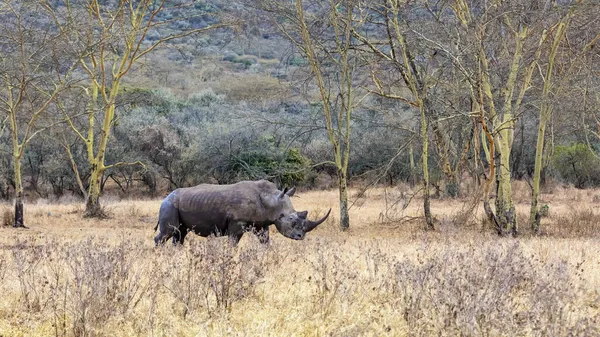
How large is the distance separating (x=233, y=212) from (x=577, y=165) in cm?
3027

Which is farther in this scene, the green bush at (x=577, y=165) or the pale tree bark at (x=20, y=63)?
the green bush at (x=577, y=165)

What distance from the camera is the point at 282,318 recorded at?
18.4 ft

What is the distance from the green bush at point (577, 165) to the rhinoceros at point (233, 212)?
28030 millimetres

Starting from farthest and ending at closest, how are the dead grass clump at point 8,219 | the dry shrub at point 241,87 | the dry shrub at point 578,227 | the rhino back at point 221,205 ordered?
the dry shrub at point 241,87 < the dead grass clump at point 8,219 < the dry shrub at point 578,227 < the rhino back at point 221,205

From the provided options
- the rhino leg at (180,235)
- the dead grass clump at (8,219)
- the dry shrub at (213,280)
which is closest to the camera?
the dry shrub at (213,280)

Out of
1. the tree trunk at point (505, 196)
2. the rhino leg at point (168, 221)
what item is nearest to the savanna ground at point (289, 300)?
the rhino leg at point (168, 221)

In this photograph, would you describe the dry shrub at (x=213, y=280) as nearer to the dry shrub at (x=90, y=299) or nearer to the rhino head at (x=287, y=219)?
the dry shrub at (x=90, y=299)

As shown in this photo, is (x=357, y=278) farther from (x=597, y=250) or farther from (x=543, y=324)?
(x=597, y=250)

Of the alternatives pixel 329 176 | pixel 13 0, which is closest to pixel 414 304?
pixel 13 0

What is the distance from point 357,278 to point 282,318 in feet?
4.66

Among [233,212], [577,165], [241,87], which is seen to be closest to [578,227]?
[233,212]

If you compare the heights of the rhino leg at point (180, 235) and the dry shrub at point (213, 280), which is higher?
the dry shrub at point (213, 280)

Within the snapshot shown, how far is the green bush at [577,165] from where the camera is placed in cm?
3491

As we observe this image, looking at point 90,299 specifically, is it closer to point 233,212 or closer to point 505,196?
point 233,212
